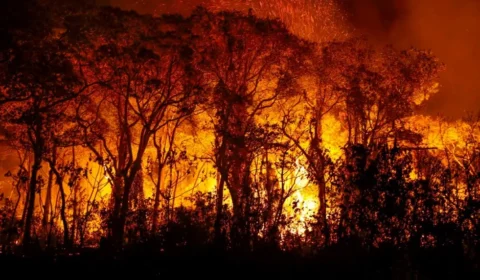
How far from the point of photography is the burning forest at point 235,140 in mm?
11031

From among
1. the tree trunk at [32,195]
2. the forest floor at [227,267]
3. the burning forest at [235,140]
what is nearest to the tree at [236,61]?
the burning forest at [235,140]

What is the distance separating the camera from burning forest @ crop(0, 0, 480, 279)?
1103cm

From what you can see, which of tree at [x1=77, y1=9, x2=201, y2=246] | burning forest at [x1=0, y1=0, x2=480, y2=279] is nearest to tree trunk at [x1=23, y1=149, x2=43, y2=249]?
burning forest at [x1=0, y1=0, x2=480, y2=279]

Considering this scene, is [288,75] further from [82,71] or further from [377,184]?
[377,184]

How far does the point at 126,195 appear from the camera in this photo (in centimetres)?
1609

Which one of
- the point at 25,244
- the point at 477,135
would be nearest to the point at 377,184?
the point at 25,244

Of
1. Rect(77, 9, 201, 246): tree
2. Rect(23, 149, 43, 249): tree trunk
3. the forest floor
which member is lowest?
the forest floor

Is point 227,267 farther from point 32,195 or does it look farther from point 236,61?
point 236,61

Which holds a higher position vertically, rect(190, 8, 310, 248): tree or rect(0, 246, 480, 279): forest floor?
rect(190, 8, 310, 248): tree

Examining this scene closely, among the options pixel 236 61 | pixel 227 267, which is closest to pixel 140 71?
pixel 236 61

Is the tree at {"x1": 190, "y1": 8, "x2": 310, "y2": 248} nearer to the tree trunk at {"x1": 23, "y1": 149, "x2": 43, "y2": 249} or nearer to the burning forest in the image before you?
the burning forest

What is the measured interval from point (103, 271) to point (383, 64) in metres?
17.6

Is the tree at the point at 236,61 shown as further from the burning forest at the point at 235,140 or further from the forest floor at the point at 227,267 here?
the forest floor at the point at 227,267

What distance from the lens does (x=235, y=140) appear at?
59.9ft
